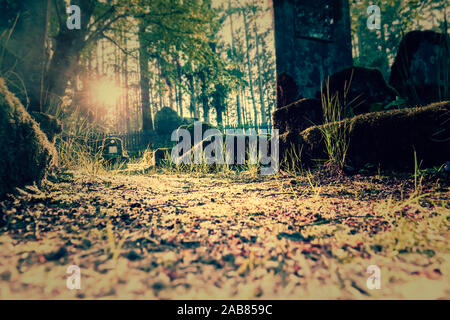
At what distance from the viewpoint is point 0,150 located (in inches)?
60.3

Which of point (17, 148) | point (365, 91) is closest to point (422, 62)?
point (365, 91)

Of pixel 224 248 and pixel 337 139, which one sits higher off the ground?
pixel 337 139

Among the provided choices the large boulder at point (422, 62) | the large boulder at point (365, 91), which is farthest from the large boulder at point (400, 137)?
the large boulder at point (422, 62)

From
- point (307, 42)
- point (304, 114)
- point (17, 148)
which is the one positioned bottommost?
point (17, 148)

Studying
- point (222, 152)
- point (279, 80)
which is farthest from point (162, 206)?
point (279, 80)

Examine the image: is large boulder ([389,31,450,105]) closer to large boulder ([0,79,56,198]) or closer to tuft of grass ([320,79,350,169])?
tuft of grass ([320,79,350,169])

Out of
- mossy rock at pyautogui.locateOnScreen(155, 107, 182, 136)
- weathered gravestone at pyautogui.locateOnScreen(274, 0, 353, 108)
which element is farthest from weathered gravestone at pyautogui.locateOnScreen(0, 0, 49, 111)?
mossy rock at pyautogui.locateOnScreen(155, 107, 182, 136)

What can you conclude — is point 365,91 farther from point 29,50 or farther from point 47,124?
point 29,50

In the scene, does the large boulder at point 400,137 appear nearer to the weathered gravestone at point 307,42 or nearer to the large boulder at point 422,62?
the large boulder at point 422,62

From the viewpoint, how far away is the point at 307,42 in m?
4.63

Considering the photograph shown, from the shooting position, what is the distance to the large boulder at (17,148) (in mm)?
1572

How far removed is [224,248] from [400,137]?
2.14 meters

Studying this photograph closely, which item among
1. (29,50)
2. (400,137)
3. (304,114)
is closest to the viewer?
(400,137)

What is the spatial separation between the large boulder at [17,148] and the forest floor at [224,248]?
13 cm
